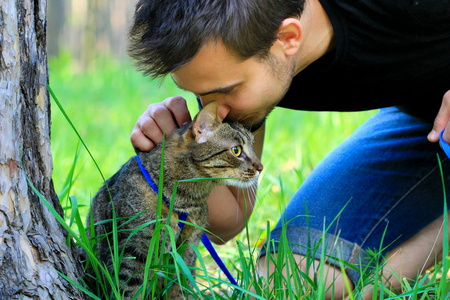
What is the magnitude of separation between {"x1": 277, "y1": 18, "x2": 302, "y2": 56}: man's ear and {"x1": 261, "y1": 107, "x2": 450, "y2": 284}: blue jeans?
0.73m

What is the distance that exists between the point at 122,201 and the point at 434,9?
4.23ft

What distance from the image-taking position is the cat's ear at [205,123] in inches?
65.8

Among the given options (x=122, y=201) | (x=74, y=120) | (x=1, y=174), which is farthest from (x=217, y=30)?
(x=74, y=120)

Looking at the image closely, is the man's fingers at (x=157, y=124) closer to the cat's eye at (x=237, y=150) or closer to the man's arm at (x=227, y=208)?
the cat's eye at (x=237, y=150)

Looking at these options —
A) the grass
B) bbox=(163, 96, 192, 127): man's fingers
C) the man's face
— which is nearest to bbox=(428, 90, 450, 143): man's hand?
the grass

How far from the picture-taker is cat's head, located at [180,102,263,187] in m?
1.71

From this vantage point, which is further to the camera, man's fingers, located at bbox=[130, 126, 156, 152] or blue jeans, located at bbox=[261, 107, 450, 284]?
blue jeans, located at bbox=[261, 107, 450, 284]

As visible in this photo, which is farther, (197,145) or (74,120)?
(74,120)

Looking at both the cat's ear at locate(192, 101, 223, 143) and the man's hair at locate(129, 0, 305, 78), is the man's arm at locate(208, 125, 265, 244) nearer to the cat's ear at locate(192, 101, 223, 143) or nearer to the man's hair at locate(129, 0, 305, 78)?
the cat's ear at locate(192, 101, 223, 143)

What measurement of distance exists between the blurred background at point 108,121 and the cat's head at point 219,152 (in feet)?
0.46

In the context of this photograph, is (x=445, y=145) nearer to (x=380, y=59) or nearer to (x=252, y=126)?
(x=380, y=59)

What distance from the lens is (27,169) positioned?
127 cm

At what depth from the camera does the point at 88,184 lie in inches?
114

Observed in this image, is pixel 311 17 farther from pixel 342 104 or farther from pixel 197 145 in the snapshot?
pixel 197 145
